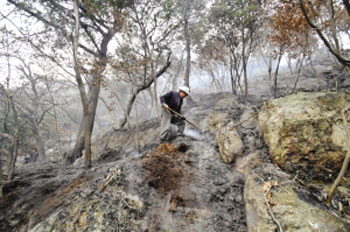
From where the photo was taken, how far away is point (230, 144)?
332 cm

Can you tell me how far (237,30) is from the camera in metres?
7.75

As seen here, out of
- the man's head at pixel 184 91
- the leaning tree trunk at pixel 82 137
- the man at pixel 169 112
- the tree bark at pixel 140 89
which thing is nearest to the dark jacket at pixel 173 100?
the man at pixel 169 112

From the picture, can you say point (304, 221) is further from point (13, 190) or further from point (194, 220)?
point (13, 190)

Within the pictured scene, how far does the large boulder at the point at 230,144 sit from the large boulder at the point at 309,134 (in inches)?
23.0

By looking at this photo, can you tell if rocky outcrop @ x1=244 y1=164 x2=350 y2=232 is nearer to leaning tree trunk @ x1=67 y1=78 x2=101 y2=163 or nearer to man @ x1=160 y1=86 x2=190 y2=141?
man @ x1=160 y1=86 x2=190 y2=141

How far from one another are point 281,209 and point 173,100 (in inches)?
141

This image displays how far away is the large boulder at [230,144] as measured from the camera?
3.19 meters

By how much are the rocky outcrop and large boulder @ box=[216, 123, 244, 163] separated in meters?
0.85

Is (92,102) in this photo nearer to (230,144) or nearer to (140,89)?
(140,89)

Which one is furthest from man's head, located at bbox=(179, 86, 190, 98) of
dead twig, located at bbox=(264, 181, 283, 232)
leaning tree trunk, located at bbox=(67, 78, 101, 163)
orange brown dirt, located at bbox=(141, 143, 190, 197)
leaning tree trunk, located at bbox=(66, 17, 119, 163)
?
leaning tree trunk, located at bbox=(67, 78, 101, 163)

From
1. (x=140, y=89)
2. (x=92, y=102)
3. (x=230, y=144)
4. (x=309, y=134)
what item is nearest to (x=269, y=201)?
(x=309, y=134)

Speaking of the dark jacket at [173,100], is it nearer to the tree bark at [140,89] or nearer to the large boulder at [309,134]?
the large boulder at [309,134]

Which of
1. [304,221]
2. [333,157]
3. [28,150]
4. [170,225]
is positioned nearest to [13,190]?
[170,225]

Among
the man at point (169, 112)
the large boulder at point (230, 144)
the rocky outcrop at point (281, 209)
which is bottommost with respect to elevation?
the rocky outcrop at point (281, 209)
